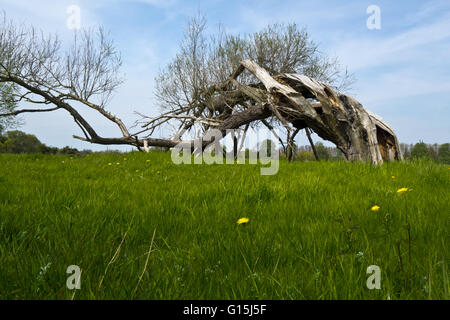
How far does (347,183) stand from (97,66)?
41.7 ft

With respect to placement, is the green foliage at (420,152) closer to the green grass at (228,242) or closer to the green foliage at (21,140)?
the green grass at (228,242)

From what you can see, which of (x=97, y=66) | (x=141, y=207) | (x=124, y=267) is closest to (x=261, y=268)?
(x=124, y=267)

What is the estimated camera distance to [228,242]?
2.21 meters

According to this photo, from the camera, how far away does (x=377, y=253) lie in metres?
2.04

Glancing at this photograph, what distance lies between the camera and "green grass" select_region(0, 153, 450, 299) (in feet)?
5.16

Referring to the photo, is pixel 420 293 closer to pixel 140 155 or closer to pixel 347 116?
pixel 347 116

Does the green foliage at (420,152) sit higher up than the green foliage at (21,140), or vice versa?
the green foliage at (21,140)

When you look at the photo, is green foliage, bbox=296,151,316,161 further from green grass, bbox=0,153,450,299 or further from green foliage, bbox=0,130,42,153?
green foliage, bbox=0,130,42,153

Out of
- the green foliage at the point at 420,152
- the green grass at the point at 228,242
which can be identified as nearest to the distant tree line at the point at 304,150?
the green foliage at the point at 420,152

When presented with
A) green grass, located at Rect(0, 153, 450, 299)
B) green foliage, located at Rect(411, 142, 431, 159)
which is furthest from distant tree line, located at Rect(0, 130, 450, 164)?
green grass, located at Rect(0, 153, 450, 299)

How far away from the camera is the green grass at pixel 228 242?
1574 millimetres

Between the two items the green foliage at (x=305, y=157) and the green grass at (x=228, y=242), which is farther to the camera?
the green foliage at (x=305, y=157)

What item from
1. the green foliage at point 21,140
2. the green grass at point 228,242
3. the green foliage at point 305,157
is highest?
the green foliage at point 21,140

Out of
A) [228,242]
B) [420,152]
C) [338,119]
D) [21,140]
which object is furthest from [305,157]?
[21,140]
